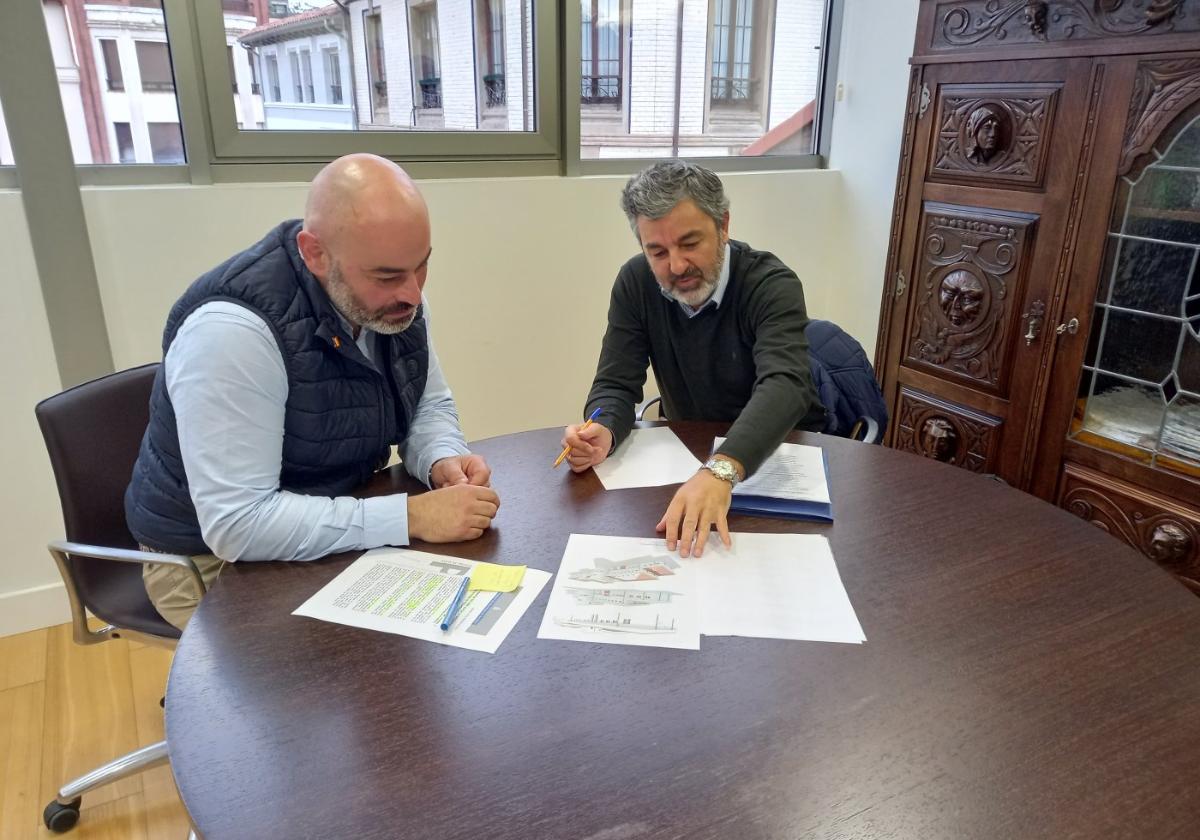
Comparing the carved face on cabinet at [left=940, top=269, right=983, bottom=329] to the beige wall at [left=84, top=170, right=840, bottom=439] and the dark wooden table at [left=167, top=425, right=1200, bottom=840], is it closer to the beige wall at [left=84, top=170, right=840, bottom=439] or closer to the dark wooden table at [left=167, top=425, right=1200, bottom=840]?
the beige wall at [left=84, top=170, right=840, bottom=439]

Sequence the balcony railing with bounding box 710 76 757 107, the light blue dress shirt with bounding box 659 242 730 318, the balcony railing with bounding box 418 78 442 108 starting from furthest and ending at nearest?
the balcony railing with bounding box 710 76 757 107
the balcony railing with bounding box 418 78 442 108
the light blue dress shirt with bounding box 659 242 730 318

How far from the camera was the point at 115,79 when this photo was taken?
7.16 feet

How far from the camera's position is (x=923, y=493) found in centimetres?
145

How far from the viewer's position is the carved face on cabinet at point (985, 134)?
2.21 meters

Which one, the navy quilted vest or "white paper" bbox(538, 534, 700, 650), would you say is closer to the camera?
"white paper" bbox(538, 534, 700, 650)

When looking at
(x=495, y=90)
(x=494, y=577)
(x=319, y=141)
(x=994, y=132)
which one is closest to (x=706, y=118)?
(x=495, y=90)

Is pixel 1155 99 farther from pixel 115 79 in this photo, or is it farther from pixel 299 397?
pixel 115 79

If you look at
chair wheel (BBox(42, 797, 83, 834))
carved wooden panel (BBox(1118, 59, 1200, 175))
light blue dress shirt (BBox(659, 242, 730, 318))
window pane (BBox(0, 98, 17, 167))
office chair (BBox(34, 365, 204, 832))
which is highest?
carved wooden panel (BBox(1118, 59, 1200, 175))

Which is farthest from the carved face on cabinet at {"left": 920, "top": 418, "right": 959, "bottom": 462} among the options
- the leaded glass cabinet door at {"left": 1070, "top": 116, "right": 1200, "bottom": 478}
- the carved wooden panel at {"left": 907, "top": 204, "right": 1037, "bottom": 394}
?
the leaded glass cabinet door at {"left": 1070, "top": 116, "right": 1200, "bottom": 478}

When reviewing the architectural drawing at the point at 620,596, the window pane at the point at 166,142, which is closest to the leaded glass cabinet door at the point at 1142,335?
the architectural drawing at the point at 620,596

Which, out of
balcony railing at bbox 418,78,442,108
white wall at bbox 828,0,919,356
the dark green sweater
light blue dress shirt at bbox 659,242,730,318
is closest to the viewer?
the dark green sweater

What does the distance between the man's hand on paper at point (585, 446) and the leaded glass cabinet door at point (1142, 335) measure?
1.40m

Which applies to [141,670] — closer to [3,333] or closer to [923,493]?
[3,333]

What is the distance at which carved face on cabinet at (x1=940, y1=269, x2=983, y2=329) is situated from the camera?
2.36 m
